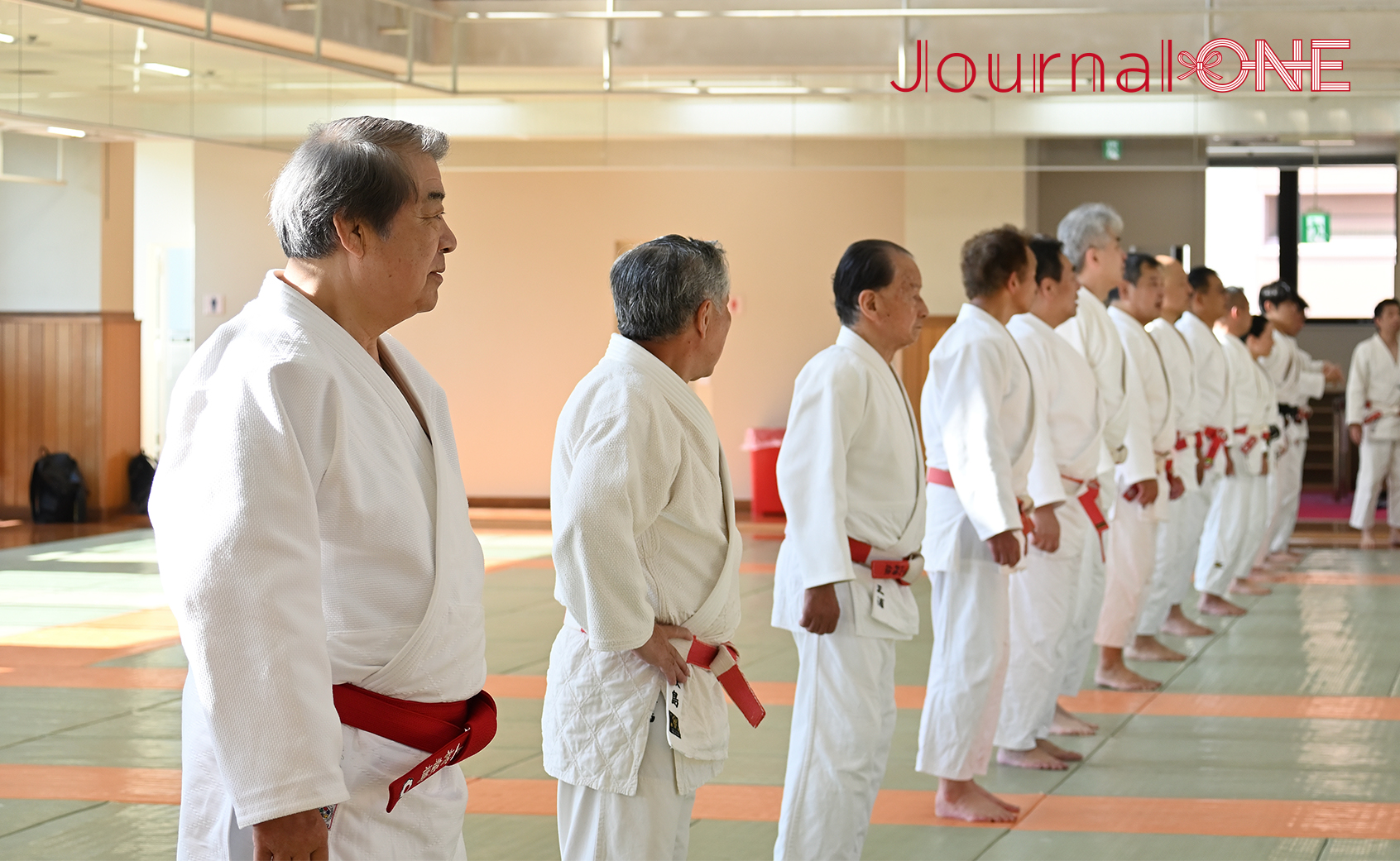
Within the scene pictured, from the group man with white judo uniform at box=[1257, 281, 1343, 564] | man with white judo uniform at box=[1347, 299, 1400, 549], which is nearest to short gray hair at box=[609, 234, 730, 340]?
man with white judo uniform at box=[1257, 281, 1343, 564]

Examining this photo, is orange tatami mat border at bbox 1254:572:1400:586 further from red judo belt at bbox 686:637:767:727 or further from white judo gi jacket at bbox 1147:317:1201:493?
red judo belt at bbox 686:637:767:727

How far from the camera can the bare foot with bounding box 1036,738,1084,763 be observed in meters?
4.83

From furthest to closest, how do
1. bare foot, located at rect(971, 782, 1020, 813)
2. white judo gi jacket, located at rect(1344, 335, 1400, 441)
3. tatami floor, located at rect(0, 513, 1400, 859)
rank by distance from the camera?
white judo gi jacket, located at rect(1344, 335, 1400, 441)
bare foot, located at rect(971, 782, 1020, 813)
tatami floor, located at rect(0, 513, 1400, 859)

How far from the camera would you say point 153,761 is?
15.9 ft

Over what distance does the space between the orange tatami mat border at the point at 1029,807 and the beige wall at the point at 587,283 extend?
8.45 metres

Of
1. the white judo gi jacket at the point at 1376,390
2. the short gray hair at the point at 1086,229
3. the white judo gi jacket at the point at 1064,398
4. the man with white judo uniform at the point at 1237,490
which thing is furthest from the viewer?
the white judo gi jacket at the point at 1376,390

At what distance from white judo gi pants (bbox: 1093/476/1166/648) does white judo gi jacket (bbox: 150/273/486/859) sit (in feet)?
15.0

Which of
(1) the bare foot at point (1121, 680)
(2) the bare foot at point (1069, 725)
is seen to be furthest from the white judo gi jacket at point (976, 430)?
(1) the bare foot at point (1121, 680)

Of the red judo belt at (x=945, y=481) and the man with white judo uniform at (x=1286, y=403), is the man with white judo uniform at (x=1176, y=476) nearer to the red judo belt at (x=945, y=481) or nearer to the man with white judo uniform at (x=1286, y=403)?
the red judo belt at (x=945, y=481)

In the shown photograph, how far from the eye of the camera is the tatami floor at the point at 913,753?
13.1ft

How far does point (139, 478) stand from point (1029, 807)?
10.1 m

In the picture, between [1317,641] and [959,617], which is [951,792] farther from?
[1317,641]

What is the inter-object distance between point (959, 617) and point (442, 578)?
2.62 meters

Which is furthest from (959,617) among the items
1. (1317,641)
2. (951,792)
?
(1317,641)
